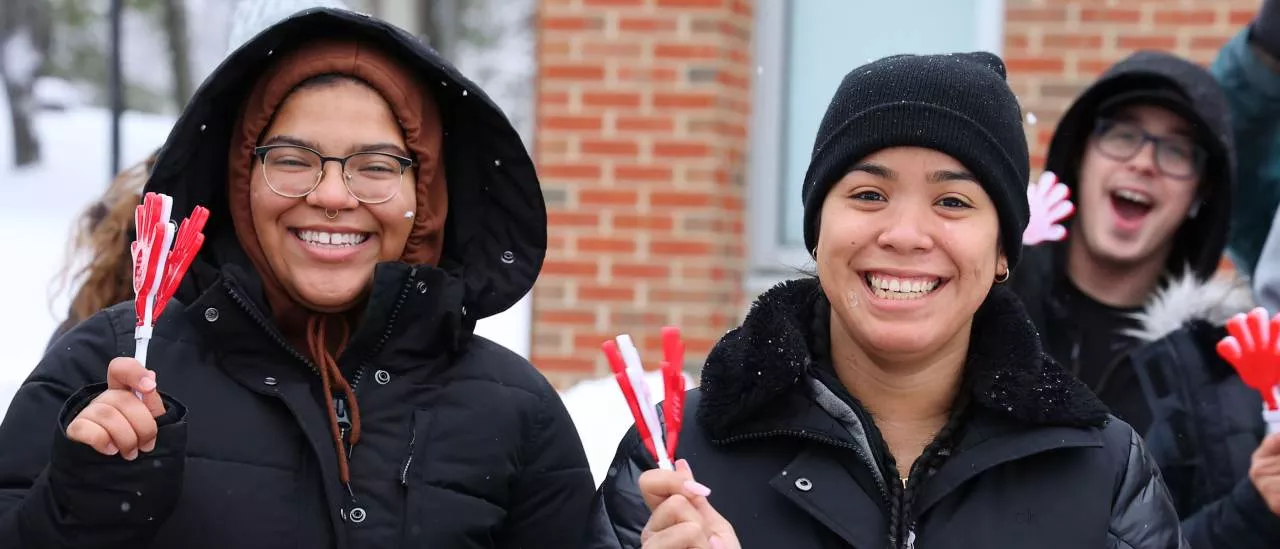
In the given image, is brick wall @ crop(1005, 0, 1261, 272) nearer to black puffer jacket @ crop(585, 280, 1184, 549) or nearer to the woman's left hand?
black puffer jacket @ crop(585, 280, 1184, 549)

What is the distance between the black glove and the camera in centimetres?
348

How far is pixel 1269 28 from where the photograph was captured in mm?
3506

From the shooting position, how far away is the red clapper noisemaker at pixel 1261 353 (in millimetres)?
2389

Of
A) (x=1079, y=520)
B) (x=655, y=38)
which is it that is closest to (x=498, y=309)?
(x=1079, y=520)

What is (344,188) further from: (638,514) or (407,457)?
(638,514)

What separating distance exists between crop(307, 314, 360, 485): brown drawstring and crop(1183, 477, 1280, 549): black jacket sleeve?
1.49 m

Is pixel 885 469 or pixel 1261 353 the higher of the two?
pixel 1261 353

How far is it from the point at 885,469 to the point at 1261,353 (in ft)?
2.08

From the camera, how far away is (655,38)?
223 inches

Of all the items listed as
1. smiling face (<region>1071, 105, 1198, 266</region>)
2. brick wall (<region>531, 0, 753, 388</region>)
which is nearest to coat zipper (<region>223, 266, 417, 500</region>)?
smiling face (<region>1071, 105, 1198, 266</region>)

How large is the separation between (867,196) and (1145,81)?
1.47m

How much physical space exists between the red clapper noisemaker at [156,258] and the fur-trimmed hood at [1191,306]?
198cm

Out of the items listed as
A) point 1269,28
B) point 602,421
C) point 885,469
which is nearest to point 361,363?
point 885,469

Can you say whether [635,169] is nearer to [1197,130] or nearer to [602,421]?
[602,421]
